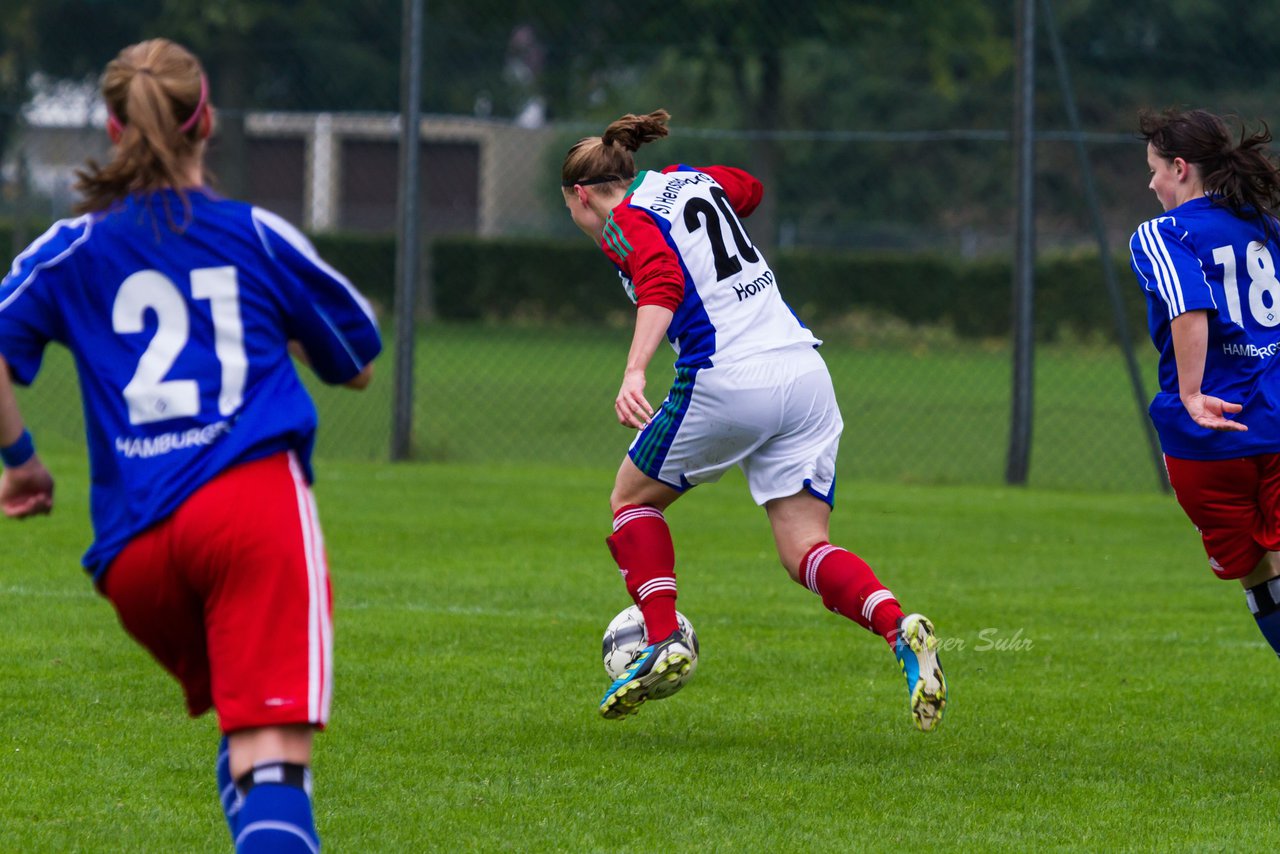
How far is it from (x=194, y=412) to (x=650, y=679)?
2.28m

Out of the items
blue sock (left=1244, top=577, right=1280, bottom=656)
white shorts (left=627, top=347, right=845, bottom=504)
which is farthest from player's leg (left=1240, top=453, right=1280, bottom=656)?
white shorts (left=627, top=347, right=845, bottom=504)

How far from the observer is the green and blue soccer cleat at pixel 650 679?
489cm

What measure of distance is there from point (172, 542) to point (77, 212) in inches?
23.0

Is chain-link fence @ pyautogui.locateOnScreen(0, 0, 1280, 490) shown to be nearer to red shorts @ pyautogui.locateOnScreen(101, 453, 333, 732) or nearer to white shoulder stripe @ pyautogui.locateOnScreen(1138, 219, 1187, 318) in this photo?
Answer: white shoulder stripe @ pyautogui.locateOnScreen(1138, 219, 1187, 318)

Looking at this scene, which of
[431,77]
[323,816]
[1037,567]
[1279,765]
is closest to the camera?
[323,816]

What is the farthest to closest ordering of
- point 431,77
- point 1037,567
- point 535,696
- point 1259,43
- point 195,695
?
point 431,77, point 1259,43, point 1037,567, point 535,696, point 195,695

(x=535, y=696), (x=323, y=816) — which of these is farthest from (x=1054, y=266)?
(x=323, y=816)

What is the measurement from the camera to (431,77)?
18234 millimetres

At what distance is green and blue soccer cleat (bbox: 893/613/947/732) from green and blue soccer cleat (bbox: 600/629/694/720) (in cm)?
62

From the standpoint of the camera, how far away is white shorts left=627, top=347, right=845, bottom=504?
504 cm

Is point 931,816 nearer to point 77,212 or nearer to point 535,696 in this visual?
point 535,696

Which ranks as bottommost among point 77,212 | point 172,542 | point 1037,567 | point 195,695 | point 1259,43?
point 1037,567

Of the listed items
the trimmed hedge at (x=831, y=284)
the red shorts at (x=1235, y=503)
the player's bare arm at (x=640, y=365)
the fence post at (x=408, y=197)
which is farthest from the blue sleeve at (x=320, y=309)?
the trimmed hedge at (x=831, y=284)

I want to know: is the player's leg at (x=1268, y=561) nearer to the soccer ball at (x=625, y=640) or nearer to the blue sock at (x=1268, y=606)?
the blue sock at (x=1268, y=606)
